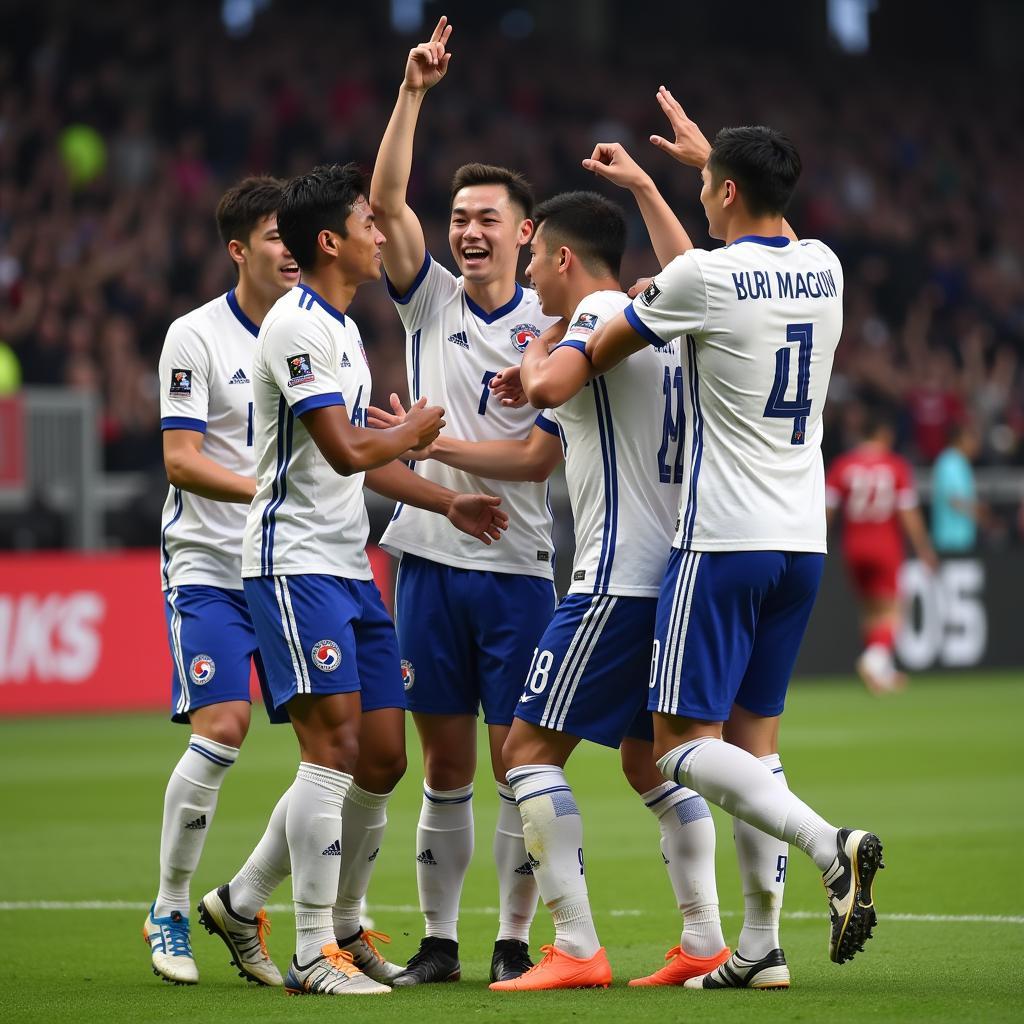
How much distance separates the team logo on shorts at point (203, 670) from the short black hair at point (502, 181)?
1.78 meters

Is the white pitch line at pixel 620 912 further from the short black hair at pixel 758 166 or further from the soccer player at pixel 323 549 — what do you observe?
the short black hair at pixel 758 166

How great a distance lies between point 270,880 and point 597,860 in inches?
119

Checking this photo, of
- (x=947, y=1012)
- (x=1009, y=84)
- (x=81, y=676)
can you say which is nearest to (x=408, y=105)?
(x=947, y=1012)

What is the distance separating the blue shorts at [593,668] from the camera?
553cm

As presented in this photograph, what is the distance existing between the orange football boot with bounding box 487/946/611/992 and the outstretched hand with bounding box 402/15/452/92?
2.78m

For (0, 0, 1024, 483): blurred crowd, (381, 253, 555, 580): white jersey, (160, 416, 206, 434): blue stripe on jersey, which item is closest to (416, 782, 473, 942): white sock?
(381, 253, 555, 580): white jersey

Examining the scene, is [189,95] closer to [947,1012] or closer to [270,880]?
[270,880]

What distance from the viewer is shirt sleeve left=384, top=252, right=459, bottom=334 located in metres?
6.44

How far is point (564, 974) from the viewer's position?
216 inches

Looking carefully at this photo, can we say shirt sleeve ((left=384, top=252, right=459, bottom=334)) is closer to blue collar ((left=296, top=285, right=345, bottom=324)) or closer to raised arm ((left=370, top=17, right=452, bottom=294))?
raised arm ((left=370, top=17, right=452, bottom=294))

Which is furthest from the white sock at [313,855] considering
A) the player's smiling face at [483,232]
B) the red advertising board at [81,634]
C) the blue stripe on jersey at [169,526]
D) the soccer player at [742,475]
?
the red advertising board at [81,634]

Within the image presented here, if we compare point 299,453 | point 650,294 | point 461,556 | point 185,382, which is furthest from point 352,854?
point 650,294

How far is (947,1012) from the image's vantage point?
4.89 meters

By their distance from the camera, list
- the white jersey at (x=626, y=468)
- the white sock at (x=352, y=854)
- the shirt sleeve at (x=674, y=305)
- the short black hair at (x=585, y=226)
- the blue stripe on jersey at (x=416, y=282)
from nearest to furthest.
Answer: the shirt sleeve at (x=674, y=305) < the white jersey at (x=626, y=468) < the short black hair at (x=585, y=226) < the white sock at (x=352, y=854) < the blue stripe on jersey at (x=416, y=282)
